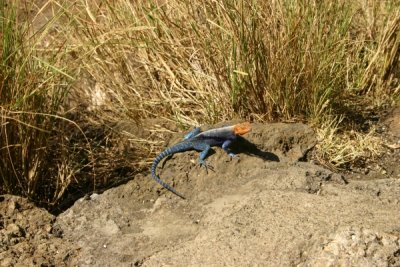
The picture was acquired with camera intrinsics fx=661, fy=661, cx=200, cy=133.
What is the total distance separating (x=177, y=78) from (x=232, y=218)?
1.81m

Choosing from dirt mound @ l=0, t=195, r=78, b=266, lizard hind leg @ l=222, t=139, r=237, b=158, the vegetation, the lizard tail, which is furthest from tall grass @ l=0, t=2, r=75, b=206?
lizard hind leg @ l=222, t=139, r=237, b=158

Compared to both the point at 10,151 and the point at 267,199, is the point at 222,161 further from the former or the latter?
the point at 10,151

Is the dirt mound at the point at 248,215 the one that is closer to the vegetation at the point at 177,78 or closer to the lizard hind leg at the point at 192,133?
the lizard hind leg at the point at 192,133

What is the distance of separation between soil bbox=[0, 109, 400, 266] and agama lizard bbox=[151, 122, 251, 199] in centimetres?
5

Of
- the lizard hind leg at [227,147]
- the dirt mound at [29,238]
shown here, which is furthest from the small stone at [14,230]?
the lizard hind leg at [227,147]

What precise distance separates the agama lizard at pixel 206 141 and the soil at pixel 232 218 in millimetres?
50

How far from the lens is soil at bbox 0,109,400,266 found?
3.44 metres

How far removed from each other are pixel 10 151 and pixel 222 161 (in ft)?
4.41

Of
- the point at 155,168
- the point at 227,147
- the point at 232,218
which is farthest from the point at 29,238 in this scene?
the point at 227,147

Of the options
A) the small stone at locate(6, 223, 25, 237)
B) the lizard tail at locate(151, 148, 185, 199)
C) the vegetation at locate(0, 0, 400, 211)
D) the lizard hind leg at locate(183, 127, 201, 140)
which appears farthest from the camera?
the lizard hind leg at locate(183, 127, 201, 140)

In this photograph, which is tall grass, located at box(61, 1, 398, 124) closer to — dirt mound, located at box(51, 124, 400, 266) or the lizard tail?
dirt mound, located at box(51, 124, 400, 266)

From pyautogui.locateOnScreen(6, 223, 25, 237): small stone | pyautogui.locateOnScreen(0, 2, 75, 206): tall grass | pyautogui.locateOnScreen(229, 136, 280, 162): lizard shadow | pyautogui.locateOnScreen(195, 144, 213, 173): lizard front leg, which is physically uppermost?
pyautogui.locateOnScreen(0, 2, 75, 206): tall grass

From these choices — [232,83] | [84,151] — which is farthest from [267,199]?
[84,151]

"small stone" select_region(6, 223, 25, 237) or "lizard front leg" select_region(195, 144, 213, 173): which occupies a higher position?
"small stone" select_region(6, 223, 25, 237)
